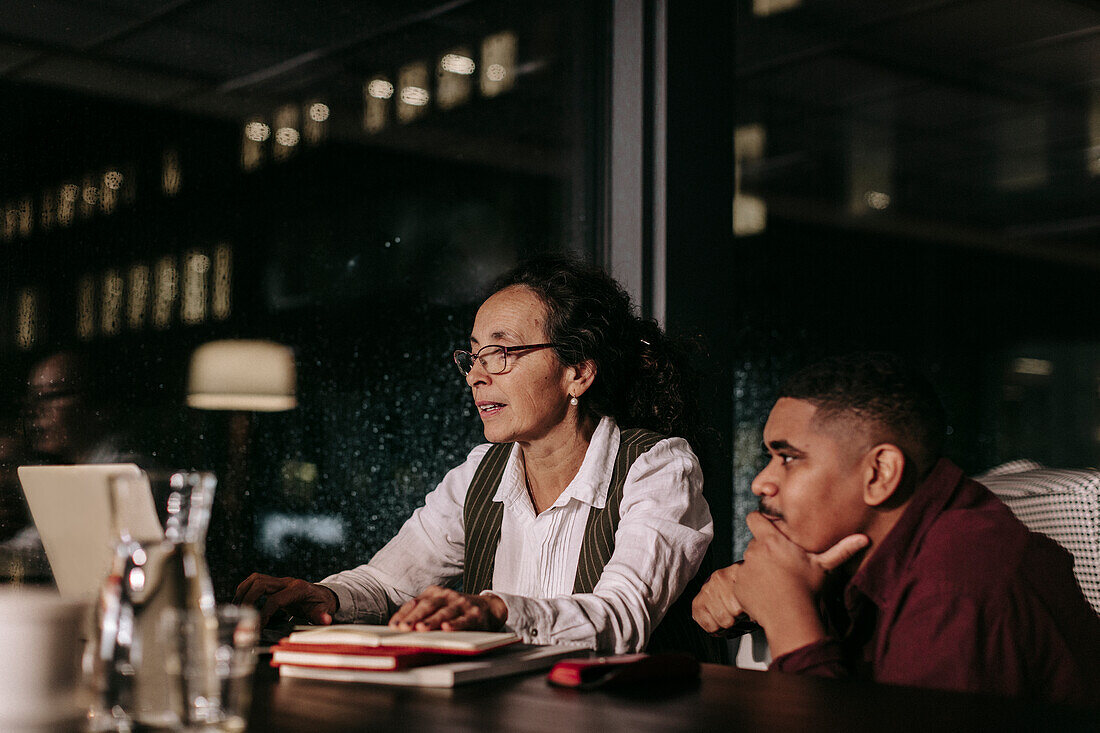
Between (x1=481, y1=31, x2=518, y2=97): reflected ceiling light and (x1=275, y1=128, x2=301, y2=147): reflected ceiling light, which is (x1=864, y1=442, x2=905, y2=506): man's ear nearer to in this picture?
(x1=275, y1=128, x2=301, y2=147): reflected ceiling light

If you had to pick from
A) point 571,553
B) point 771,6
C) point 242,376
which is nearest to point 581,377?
point 571,553

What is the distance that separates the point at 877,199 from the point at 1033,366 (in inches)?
23.9

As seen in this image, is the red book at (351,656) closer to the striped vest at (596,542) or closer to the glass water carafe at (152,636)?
the glass water carafe at (152,636)

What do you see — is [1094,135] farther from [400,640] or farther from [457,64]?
[400,640]

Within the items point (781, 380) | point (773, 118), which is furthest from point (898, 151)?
point (781, 380)

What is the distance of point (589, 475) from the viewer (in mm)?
1774

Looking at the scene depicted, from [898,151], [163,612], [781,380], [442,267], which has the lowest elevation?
[163,612]

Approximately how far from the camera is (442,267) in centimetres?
242

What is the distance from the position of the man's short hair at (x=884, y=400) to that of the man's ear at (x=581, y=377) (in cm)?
51

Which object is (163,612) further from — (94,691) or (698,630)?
(698,630)

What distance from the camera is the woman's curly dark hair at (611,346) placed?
195 centimetres

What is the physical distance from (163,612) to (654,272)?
6.22 ft

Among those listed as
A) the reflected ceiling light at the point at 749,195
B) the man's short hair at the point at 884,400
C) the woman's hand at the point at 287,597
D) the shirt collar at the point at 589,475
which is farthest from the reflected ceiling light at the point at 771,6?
the woman's hand at the point at 287,597

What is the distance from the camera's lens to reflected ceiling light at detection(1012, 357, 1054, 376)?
8.74 ft
